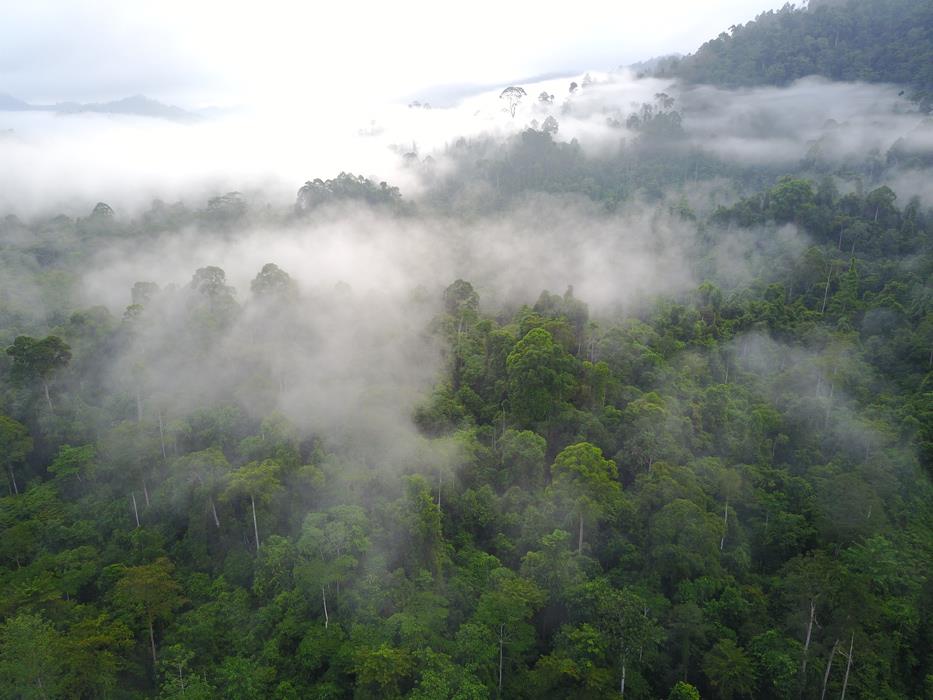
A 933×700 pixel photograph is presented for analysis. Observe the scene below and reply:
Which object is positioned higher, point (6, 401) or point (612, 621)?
point (6, 401)

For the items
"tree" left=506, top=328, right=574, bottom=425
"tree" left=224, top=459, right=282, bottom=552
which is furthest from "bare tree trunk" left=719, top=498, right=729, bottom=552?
"tree" left=224, top=459, right=282, bottom=552

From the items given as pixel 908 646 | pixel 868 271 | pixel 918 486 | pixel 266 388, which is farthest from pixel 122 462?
pixel 868 271

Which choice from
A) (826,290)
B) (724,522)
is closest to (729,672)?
(724,522)

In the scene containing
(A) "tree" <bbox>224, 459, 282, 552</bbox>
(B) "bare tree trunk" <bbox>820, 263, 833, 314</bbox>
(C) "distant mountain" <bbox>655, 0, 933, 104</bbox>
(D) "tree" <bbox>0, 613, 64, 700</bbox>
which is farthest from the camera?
(C) "distant mountain" <bbox>655, 0, 933, 104</bbox>

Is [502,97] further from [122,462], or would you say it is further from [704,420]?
[122,462]

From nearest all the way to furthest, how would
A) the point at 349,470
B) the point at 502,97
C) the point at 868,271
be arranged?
the point at 349,470
the point at 868,271
the point at 502,97

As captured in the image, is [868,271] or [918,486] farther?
[868,271]

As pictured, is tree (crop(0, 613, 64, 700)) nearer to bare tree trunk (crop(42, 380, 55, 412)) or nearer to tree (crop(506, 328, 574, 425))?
bare tree trunk (crop(42, 380, 55, 412))
